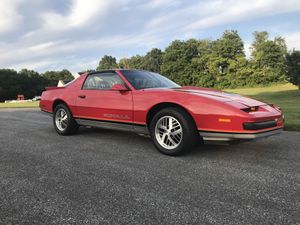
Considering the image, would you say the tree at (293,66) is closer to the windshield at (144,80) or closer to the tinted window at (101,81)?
the windshield at (144,80)

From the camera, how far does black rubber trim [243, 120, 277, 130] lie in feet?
12.8

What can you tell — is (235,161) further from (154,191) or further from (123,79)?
(123,79)

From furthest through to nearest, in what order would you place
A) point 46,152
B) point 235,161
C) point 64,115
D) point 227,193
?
point 64,115
point 46,152
point 235,161
point 227,193

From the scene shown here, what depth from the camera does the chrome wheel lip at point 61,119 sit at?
6.41 meters

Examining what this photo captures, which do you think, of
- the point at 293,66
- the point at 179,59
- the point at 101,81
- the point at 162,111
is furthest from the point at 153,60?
the point at 162,111

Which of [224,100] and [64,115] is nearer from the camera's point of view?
[224,100]

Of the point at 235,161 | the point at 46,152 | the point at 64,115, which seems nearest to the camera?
the point at 235,161

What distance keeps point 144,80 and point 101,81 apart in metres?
0.90

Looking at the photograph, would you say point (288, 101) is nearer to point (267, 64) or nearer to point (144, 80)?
point (144, 80)

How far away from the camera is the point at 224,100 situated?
4246 mm

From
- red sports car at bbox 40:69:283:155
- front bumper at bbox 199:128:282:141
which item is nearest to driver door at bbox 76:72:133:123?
red sports car at bbox 40:69:283:155

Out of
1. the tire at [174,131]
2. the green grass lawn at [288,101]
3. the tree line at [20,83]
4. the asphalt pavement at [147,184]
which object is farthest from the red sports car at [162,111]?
the tree line at [20,83]

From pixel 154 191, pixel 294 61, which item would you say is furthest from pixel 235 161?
pixel 294 61

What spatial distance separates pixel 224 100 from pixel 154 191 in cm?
184
